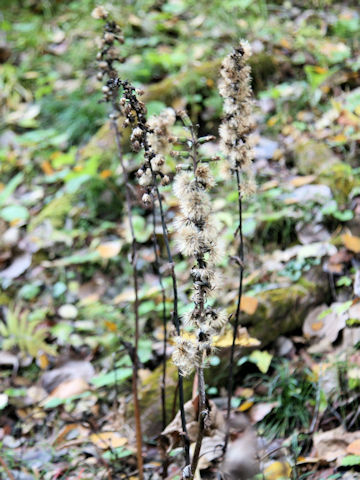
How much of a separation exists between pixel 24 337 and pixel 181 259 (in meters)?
1.08

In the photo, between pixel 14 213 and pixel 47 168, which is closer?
pixel 14 213

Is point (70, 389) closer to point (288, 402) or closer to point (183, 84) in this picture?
point (288, 402)

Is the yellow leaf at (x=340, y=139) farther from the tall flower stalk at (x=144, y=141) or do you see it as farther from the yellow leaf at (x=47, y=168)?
the yellow leaf at (x=47, y=168)

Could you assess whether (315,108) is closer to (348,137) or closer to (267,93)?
(267,93)

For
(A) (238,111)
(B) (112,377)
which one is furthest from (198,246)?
(B) (112,377)

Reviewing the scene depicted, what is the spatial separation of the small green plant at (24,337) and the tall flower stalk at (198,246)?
5.42ft

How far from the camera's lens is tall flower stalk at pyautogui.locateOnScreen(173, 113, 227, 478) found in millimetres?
1225

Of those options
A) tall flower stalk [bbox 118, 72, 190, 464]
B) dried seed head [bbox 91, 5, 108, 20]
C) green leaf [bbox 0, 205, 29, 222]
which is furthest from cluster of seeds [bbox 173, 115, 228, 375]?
green leaf [bbox 0, 205, 29, 222]

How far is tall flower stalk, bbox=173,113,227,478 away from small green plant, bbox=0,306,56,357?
1.65 meters

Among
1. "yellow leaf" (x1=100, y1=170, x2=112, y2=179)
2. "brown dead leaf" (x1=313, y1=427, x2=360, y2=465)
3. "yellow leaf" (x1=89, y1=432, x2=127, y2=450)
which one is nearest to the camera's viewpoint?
"brown dead leaf" (x1=313, y1=427, x2=360, y2=465)

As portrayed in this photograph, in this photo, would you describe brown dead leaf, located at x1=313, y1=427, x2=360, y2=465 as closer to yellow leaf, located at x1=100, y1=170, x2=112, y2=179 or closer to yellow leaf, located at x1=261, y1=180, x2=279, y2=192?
→ yellow leaf, located at x1=261, y1=180, x2=279, y2=192

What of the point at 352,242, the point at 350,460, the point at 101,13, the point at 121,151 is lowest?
the point at 350,460

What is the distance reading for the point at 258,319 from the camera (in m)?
2.35

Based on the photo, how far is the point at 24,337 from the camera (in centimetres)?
277
